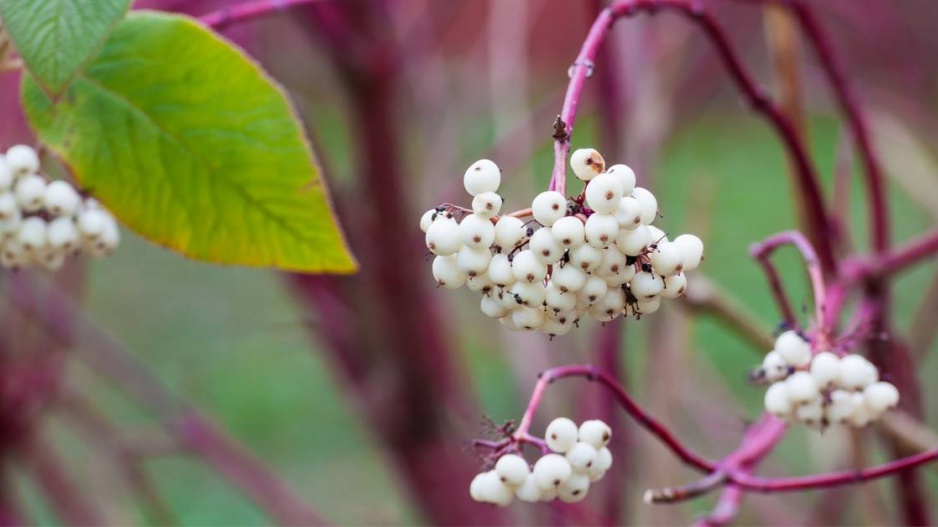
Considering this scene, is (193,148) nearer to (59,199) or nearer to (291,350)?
(59,199)

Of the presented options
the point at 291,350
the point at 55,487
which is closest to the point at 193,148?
the point at 55,487

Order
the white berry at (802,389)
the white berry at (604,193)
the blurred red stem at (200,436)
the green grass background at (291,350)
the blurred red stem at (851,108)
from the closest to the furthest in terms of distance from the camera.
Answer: the white berry at (604,193) → the white berry at (802,389) → the blurred red stem at (851,108) → the blurred red stem at (200,436) → the green grass background at (291,350)

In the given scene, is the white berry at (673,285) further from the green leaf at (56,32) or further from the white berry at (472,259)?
the green leaf at (56,32)

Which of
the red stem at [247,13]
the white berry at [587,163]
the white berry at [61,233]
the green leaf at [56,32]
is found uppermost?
the red stem at [247,13]

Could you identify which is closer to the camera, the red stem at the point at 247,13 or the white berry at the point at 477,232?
the white berry at the point at 477,232

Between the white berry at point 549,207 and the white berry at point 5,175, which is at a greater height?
the white berry at point 5,175

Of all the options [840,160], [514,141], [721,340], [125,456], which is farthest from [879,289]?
[721,340]

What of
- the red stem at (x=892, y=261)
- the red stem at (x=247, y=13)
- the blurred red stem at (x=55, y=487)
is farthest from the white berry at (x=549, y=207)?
the blurred red stem at (x=55, y=487)

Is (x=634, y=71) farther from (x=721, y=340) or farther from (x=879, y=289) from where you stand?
(x=721, y=340)
